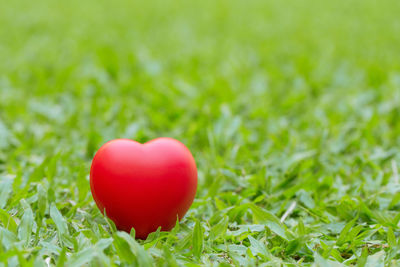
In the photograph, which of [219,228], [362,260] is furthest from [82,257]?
[362,260]

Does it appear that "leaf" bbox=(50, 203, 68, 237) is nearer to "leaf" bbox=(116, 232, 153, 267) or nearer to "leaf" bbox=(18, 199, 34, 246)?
"leaf" bbox=(18, 199, 34, 246)

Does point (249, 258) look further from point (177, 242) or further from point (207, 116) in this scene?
point (207, 116)

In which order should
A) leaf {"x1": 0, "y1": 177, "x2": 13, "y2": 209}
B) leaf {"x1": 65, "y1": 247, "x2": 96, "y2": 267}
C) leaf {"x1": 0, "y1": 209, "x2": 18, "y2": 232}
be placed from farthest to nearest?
leaf {"x1": 0, "y1": 177, "x2": 13, "y2": 209} → leaf {"x1": 0, "y1": 209, "x2": 18, "y2": 232} → leaf {"x1": 65, "y1": 247, "x2": 96, "y2": 267}

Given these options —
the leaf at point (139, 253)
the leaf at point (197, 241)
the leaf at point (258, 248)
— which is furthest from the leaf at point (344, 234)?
the leaf at point (139, 253)

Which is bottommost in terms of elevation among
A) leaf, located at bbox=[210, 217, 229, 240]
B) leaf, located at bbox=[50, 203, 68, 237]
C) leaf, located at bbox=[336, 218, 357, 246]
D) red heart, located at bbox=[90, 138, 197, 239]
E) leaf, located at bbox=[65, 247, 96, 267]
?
leaf, located at bbox=[336, 218, 357, 246]

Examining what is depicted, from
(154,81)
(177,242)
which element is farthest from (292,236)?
(154,81)

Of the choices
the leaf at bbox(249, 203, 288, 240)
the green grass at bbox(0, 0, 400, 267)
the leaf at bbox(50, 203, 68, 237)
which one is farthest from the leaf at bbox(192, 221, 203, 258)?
the leaf at bbox(50, 203, 68, 237)

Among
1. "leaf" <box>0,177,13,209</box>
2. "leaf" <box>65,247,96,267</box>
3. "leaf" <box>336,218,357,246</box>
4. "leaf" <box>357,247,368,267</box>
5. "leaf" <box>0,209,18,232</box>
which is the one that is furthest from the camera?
"leaf" <box>0,177,13,209</box>
